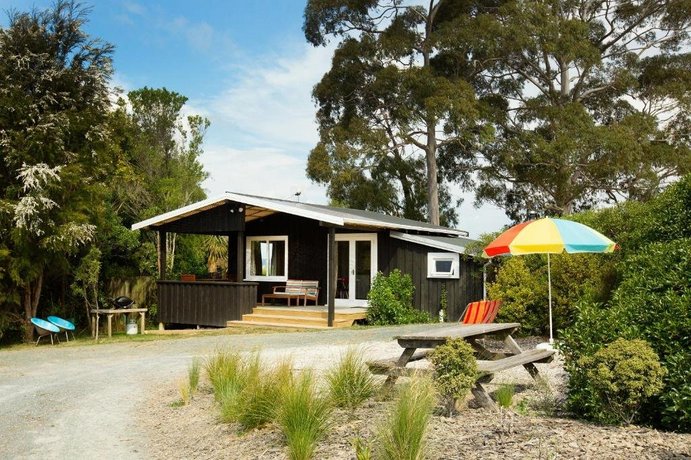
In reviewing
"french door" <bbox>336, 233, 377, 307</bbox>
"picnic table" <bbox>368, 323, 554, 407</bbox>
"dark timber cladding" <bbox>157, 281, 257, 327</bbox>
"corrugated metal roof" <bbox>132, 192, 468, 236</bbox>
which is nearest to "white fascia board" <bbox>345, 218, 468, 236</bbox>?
"corrugated metal roof" <bbox>132, 192, 468, 236</bbox>

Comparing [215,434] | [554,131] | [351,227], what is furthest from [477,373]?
[554,131]

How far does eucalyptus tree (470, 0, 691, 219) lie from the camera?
84.1ft

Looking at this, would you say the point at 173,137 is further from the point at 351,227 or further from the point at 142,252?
the point at 351,227

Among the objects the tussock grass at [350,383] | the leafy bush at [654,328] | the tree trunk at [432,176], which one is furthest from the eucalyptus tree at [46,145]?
the tree trunk at [432,176]

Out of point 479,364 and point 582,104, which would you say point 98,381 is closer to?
point 479,364

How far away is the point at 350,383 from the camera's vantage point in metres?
6.03

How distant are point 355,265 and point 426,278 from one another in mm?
2170

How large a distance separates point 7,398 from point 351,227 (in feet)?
35.2

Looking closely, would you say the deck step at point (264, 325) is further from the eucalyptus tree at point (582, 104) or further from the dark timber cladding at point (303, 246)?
the eucalyptus tree at point (582, 104)

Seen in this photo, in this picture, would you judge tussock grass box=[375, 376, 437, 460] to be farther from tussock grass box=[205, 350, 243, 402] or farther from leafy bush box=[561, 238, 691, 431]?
tussock grass box=[205, 350, 243, 402]

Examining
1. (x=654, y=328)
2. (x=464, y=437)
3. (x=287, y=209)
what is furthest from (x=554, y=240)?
(x=287, y=209)

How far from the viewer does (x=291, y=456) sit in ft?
15.7

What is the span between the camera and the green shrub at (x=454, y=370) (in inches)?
215

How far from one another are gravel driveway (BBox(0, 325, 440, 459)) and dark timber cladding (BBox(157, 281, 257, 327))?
2844 millimetres
